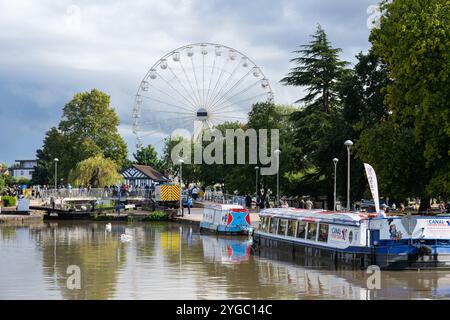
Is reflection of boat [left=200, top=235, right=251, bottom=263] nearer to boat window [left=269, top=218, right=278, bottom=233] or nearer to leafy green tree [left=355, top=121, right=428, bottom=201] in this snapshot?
boat window [left=269, top=218, right=278, bottom=233]

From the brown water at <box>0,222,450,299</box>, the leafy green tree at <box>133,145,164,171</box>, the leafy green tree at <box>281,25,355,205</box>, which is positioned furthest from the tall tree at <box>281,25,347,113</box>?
the leafy green tree at <box>133,145,164,171</box>

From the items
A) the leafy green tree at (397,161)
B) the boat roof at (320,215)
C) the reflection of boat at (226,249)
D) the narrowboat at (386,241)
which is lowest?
the reflection of boat at (226,249)

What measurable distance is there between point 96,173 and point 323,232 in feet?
204

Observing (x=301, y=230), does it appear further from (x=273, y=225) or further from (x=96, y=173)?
(x=96, y=173)

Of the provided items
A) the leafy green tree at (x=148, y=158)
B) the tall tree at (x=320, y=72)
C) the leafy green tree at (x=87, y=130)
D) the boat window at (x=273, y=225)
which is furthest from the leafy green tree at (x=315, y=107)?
the leafy green tree at (x=148, y=158)

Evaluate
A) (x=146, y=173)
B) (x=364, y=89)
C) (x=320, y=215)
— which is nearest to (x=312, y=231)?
(x=320, y=215)

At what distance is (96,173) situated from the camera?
91.9m

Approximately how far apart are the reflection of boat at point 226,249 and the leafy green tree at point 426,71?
1070cm

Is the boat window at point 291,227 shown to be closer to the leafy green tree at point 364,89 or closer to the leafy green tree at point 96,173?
the leafy green tree at point 364,89

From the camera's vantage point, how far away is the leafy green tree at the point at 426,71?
132 feet

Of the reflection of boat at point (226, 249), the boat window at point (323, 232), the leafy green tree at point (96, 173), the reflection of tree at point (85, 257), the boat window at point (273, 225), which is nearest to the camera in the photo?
the reflection of tree at point (85, 257)

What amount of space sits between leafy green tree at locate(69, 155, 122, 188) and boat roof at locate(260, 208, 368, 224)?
5460cm

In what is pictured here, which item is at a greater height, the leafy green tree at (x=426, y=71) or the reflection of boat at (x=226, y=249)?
the leafy green tree at (x=426, y=71)
